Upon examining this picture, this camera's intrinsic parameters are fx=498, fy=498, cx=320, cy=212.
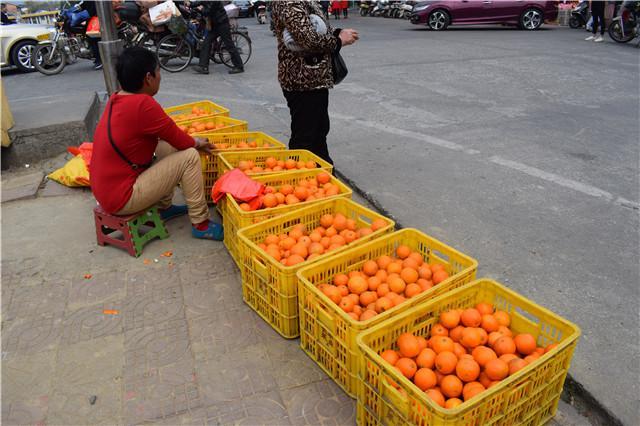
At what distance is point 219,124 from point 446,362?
370 centimetres

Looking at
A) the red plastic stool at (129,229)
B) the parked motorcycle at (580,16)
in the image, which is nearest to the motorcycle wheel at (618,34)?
the parked motorcycle at (580,16)

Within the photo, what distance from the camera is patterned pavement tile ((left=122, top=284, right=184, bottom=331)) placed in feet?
10.1

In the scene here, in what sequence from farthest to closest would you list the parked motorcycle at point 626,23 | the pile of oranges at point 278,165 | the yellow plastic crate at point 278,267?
the parked motorcycle at point 626,23 < the pile of oranges at point 278,165 < the yellow plastic crate at point 278,267

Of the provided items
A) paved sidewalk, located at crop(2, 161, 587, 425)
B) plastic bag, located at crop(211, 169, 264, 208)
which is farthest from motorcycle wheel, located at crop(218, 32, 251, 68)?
plastic bag, located at crop(211, 169, 264, 208)

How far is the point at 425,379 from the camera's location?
2137 mm

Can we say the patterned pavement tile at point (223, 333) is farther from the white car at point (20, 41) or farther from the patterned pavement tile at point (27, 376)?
the white car at point (20, 41)

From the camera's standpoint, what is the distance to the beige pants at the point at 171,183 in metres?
3.69

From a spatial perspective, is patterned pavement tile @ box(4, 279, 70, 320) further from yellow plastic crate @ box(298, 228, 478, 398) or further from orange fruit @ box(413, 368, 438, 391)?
orange fruit @ box(413, 368, 438, 391)

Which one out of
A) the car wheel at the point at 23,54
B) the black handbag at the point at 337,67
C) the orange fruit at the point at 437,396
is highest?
the black handbag at the point at 337,67

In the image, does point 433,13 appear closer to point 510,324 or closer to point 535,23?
point 535,23

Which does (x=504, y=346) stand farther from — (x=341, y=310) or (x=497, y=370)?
(x=341, y=310)

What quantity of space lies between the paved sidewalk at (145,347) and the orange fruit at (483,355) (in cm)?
57

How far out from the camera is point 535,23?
56.1 feet

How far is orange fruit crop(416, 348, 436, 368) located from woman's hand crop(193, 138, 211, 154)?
255 cm
